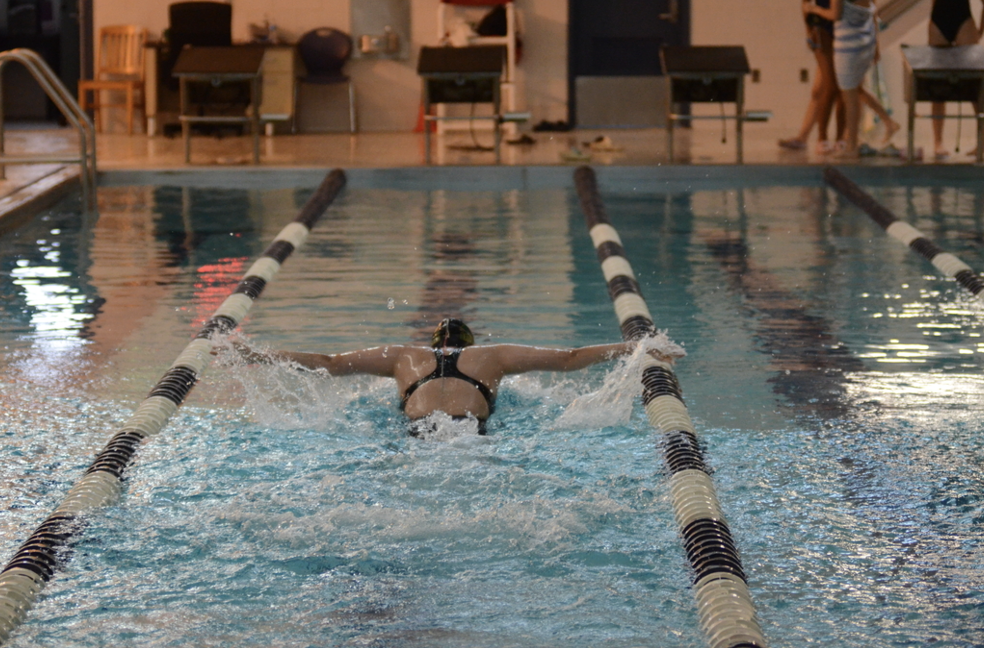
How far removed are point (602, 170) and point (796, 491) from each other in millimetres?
6582

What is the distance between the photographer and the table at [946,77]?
368 inches

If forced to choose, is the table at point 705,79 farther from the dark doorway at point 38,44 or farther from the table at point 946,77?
the dark doorway at point 38,44

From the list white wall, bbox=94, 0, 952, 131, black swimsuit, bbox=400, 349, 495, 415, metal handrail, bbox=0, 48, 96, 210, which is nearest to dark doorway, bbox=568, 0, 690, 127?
white wall, bbox=94, 0, 952, 131

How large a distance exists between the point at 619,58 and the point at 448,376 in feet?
34.2

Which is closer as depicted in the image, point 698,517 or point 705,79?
point 698,517

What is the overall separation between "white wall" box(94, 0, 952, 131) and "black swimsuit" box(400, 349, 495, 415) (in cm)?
984

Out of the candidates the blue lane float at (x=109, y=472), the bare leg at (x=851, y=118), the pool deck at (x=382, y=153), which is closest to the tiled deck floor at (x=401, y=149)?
the pool deck at (x=382, y=153)

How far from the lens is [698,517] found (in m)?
2.81

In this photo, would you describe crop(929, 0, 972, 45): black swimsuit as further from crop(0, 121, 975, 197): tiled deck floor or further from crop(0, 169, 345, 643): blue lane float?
crop(0, 169, 345, 643): blue lane float

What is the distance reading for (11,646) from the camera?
7.80ft

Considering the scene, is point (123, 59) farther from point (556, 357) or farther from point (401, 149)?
point (556, 357)

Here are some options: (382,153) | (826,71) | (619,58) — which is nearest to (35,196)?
(382,153)

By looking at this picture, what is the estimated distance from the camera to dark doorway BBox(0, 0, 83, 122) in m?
14.0

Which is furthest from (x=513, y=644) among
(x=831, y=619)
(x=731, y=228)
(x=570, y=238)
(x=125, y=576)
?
(x=731, y=228)
